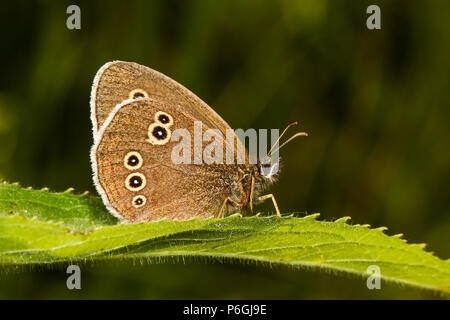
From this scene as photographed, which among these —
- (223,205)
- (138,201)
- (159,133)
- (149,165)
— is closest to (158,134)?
(159,133)

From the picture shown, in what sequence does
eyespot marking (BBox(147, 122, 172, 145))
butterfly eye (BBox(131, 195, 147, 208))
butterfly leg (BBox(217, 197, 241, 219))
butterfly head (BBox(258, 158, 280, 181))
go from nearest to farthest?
butterfly eye (BBox(131, 195, 147, 208)) < eyespot marking (BBox(147, 122, 172, 145)) < butterfly leg (BBox(217, 197, 241, 219)) < butterfly head (BBox(258, 158, 280, 181))

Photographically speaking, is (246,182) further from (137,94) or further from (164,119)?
(137,94)

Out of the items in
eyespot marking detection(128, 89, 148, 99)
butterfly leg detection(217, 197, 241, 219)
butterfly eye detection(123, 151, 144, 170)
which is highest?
eyespot marking detection(128, 89, 148, 99)

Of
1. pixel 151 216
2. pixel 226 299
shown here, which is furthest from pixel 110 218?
pixel 226 299

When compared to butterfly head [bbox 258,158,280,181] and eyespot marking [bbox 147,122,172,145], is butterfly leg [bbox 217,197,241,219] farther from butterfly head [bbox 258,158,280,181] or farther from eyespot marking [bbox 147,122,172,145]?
eyespot marking [bbox 147,122,172,145]

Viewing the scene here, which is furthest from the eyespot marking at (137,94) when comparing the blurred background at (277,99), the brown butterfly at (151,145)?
the blurred background at (277,99)

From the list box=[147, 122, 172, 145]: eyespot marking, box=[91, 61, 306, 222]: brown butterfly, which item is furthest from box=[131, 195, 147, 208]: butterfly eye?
box=[147, 122, 172, 145]: eyespot marking

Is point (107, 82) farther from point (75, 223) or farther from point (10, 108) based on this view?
point (10, 108)
